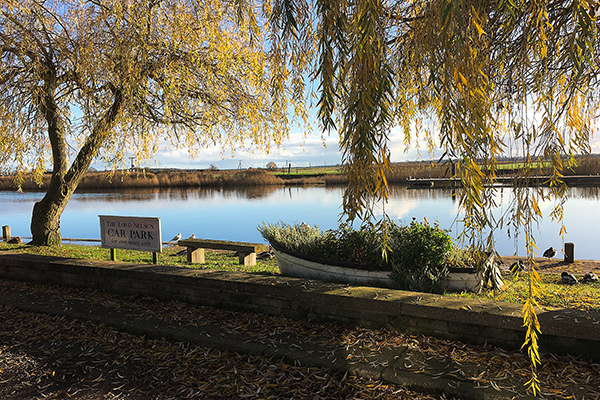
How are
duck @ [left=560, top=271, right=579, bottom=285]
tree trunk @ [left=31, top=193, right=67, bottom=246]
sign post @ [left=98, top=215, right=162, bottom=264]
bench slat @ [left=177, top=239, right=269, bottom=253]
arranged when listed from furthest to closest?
A: tree trunk @ [left=31, top=193, right=67, bottom=246] < bench slat @ [left=177, top=239, right=269, bottom=253] < sign post @ [left=98, top=215, right=162, bottom=264] < duck @ [left=560, top=271, right=579, bottom=285]

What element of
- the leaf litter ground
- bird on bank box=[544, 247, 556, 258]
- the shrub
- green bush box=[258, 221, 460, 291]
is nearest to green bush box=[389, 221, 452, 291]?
green bush box=[258, 221, 460, 291]

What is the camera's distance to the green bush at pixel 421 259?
464 cm

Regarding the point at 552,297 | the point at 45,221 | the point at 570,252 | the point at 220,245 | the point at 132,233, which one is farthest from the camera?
the point at 570,252

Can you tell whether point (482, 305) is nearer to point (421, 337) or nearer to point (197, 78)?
point (421, 337)

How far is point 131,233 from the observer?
699 cm

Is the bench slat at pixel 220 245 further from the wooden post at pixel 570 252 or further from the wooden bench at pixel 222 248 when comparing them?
the wooden post at pixel 570 252

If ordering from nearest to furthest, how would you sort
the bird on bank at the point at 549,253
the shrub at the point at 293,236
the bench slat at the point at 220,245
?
the shrub at the point at 293,236 → the bench slat at the point at 220,245 → the bird on bank at the point at 549,253

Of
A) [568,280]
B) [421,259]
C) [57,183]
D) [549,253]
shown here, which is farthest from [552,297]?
[57,183]

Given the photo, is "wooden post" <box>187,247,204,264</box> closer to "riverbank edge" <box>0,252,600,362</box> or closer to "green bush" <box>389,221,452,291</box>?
"riverbank edge" <box>0,252,600,362</box>

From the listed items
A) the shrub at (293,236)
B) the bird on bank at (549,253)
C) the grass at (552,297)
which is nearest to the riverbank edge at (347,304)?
the grass at (552,297)

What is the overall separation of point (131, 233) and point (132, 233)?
0.03 metres

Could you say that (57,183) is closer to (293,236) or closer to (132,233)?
(132,233)

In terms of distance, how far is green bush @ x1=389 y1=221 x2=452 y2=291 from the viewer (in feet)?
15.2

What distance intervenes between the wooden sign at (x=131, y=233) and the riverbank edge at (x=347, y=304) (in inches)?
35.1
